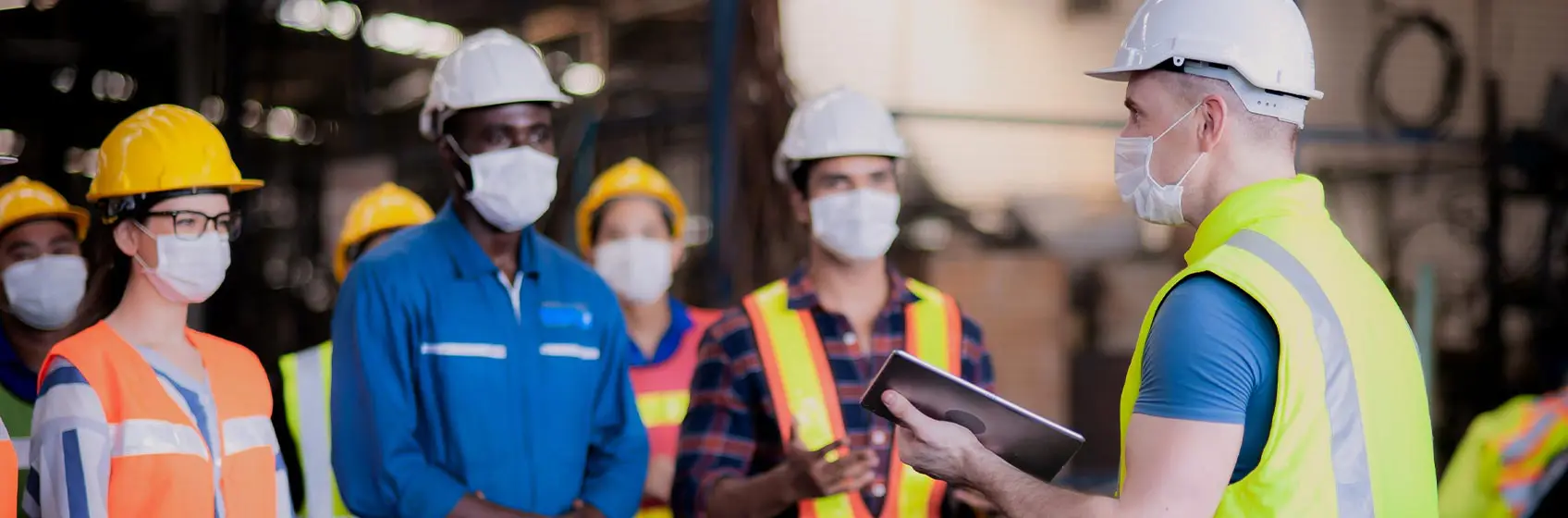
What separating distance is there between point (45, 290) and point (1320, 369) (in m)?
2.50

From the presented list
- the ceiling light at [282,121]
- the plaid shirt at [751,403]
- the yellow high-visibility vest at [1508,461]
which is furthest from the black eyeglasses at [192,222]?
the ceiling light at [282,121]

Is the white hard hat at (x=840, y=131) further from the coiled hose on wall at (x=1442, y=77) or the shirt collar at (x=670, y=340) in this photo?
the coiled hose on wall at (x=1442, y=77)

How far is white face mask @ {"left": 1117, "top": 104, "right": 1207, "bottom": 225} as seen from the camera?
2.38 metres

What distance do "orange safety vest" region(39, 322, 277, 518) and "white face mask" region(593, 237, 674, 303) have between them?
196 cm

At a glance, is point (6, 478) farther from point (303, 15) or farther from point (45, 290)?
point (303, 15)

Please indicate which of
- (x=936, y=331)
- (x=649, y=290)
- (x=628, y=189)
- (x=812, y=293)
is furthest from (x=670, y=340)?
(x=936, y=331)

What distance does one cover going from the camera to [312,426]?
12.6 feet

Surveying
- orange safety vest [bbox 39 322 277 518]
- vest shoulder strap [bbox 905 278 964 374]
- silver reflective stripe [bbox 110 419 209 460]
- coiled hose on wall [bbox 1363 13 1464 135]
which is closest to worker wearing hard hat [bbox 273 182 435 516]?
orange safety vest [bbox 39 322 277 518]

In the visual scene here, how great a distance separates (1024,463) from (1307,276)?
0.73 meters

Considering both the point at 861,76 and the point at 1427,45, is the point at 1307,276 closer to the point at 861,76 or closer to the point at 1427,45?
the point at 861,76

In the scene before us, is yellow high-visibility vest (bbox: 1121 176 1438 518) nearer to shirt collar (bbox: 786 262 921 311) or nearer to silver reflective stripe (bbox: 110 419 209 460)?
shirt collar (bbox: 786 262 921 311)

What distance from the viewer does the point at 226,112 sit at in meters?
4.16

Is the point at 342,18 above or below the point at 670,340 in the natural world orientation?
above

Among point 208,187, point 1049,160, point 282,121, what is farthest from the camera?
point 282,121
